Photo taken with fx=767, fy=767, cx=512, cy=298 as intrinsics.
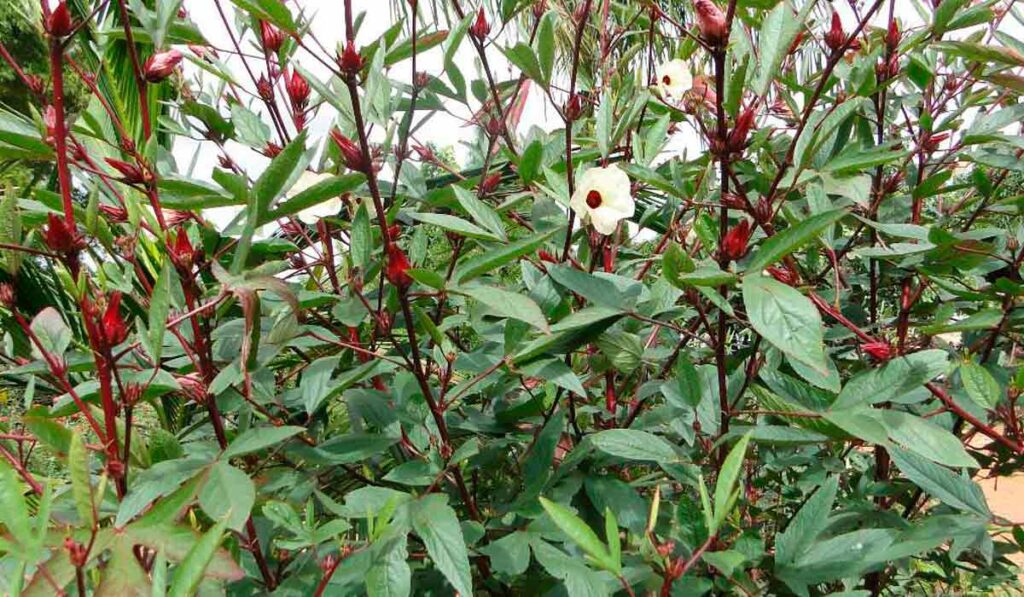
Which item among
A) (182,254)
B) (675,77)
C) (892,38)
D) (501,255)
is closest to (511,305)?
(501,255)

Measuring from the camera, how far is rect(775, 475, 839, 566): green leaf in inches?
22.5

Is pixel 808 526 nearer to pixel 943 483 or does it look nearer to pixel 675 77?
pixel 943 483

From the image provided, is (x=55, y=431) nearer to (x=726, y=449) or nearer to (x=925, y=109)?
(x=726, y=449)

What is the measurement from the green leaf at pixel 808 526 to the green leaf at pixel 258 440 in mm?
369

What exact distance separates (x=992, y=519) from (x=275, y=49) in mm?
779

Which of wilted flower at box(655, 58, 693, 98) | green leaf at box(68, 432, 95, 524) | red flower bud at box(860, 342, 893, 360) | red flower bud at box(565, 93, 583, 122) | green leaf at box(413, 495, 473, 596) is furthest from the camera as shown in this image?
wilted flower at box(655, 58, 693, 98)

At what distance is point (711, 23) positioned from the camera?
488 millimetres

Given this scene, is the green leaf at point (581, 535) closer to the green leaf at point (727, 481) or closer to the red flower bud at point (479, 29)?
the green leaf at point (727, 481)

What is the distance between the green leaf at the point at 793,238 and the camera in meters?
0.45

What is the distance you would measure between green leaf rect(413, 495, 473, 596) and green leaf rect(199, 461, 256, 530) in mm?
114

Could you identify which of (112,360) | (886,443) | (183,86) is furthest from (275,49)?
(886,443)

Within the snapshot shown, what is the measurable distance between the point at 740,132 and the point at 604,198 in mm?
192

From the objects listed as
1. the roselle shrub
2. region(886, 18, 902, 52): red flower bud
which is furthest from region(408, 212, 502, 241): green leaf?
region(886, 18, 902, 52): red flower bud

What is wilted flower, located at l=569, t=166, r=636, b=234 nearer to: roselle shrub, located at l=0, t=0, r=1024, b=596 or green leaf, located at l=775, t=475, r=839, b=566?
roselle shrub, located at l=0, t=0, r=1024, b=596
